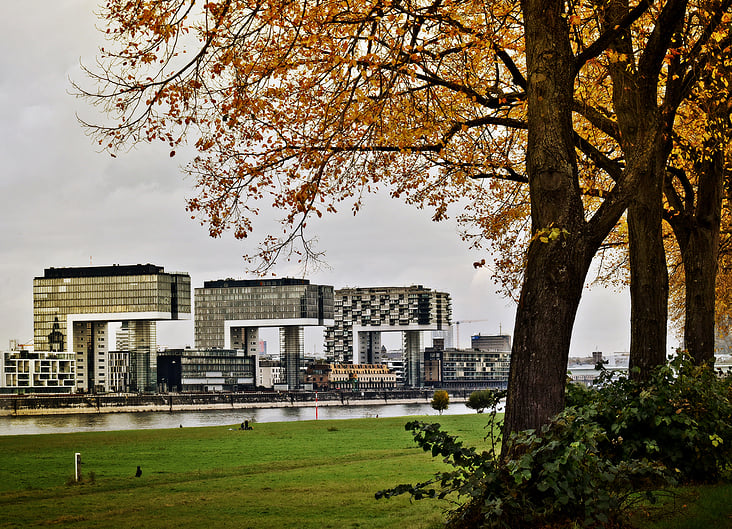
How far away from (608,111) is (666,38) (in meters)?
5.34

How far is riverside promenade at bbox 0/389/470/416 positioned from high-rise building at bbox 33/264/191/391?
103ft

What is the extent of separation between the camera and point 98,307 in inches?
6772

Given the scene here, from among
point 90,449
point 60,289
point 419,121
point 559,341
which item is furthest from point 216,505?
point 60,289

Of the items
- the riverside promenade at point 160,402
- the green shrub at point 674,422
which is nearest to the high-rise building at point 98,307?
the riverside promenade at point 160,402

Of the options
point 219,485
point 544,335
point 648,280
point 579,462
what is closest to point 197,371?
point 219,485

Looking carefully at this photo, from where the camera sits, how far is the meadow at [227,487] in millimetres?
10797

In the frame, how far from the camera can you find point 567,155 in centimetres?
783

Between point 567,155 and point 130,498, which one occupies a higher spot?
point 567,155

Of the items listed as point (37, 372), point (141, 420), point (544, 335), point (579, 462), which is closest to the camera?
point (579, 462)

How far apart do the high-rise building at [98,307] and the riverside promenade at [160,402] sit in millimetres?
31251

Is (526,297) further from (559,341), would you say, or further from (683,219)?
(683,219)

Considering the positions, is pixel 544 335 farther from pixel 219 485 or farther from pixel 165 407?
pixel 165 407

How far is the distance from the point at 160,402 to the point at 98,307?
1816 inches

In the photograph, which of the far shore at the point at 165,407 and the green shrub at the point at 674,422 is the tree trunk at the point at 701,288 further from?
the far shore at the point at 165,407
